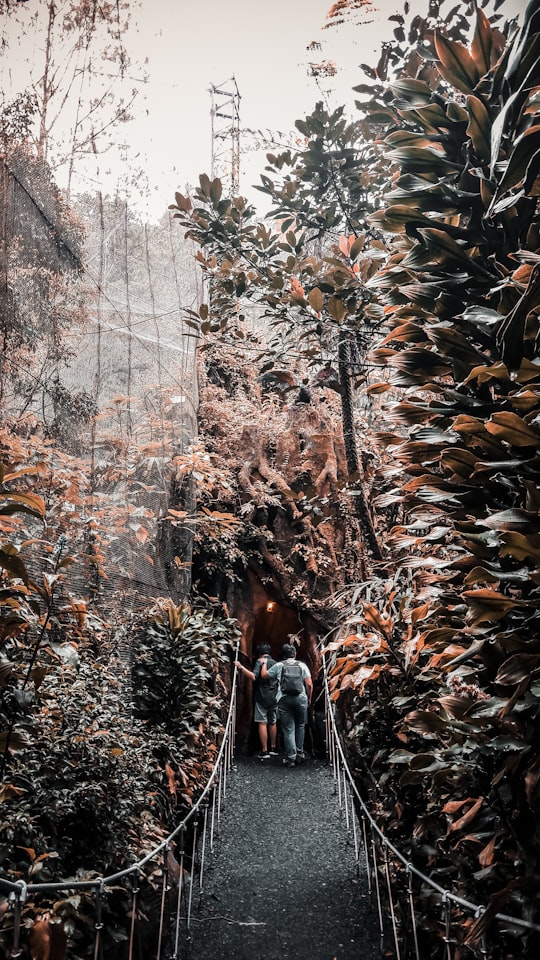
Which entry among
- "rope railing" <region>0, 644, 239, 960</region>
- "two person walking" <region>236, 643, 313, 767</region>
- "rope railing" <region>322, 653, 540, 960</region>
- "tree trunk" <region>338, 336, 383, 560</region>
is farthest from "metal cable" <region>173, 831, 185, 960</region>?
"two person walking" <region>236, 643, 313, 767</region>

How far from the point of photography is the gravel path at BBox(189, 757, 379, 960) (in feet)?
9.91

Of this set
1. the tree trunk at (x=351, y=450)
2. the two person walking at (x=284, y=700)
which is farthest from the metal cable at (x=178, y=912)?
the two person walking at (x=284, y=700)

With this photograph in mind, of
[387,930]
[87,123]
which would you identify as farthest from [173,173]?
[387,930]

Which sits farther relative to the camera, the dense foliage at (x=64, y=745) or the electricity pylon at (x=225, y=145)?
the electricity pylon at (x=225, y=145)

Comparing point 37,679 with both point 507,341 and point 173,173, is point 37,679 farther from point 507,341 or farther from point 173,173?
point 173,173

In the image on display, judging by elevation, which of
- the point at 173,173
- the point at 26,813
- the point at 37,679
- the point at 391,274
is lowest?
the point at 26,813

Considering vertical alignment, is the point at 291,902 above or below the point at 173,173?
below

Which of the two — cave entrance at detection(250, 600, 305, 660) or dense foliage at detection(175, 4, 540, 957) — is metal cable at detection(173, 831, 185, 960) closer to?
dense foliage at detection(175, 4, 540, 957)

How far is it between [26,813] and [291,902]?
2220 mm

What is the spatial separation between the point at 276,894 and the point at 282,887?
112 mm

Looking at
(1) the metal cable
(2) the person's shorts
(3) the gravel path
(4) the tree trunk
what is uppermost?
(4) the tree trunk

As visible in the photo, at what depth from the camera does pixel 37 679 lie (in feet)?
6.22

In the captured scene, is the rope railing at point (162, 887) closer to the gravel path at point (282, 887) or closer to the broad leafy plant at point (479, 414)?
the gravel path at point (282, 887)

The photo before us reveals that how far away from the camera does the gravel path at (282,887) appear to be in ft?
9.91
